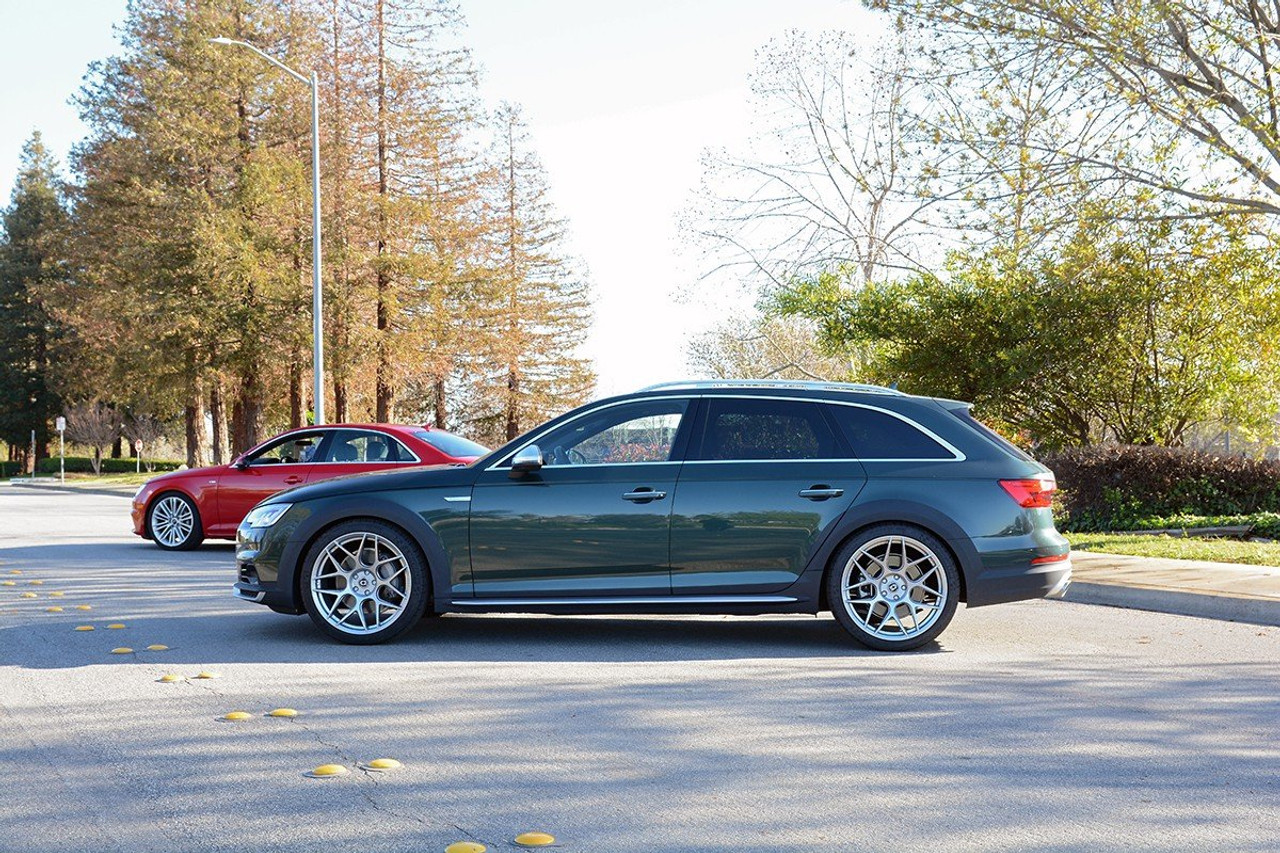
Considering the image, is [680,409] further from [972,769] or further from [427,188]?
[427,188]

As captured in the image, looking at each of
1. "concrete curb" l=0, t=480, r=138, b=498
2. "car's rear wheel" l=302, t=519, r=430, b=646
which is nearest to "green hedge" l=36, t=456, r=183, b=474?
"concrete curb" l=0, t=480, r=138, b=498

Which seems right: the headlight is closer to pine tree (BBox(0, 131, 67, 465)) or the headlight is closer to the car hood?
the car hood

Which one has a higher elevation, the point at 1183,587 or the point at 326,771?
the point at 1183,587

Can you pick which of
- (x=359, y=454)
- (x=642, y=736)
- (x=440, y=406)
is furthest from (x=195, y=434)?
(x=642, y=736)

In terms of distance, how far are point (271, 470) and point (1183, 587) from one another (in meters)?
9.99

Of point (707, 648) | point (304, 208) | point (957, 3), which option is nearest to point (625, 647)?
point (707, 648)

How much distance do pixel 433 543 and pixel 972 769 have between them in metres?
4.01

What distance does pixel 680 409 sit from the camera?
27.9 feet

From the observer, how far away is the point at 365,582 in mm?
8523

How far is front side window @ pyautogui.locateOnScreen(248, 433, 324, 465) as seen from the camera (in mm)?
15289

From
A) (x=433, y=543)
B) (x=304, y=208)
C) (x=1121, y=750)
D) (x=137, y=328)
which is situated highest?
(x=304, y=208)

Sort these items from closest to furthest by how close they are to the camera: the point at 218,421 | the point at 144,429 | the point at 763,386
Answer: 1. the point at 763,386
2. the point at 218,421
3. the point at 144,429

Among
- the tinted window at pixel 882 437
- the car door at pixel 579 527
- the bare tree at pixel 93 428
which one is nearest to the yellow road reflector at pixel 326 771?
the car door at pixel 579 527

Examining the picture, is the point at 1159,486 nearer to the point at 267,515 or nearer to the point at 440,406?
the point at 267,515
